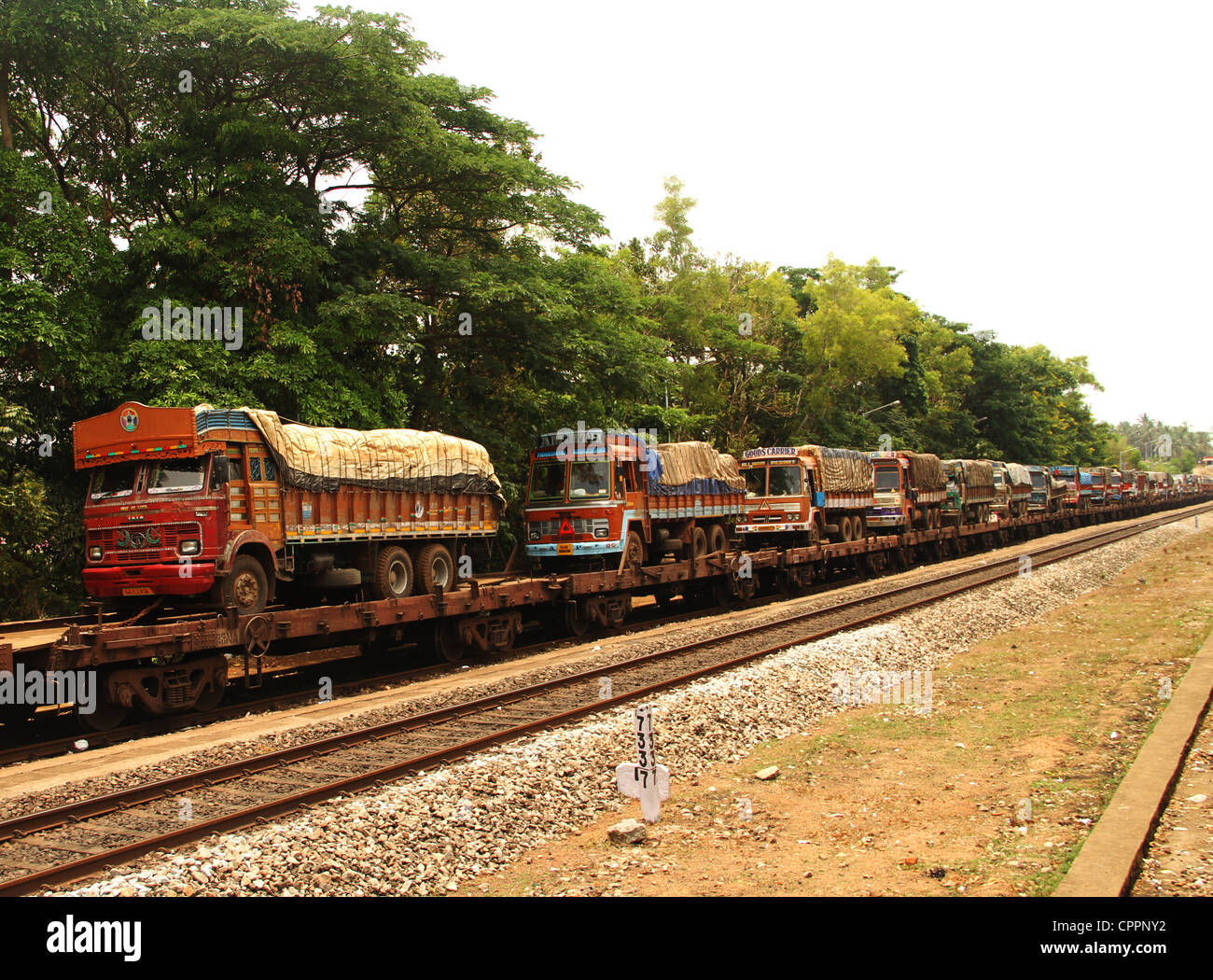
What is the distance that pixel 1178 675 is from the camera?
38.1 feet

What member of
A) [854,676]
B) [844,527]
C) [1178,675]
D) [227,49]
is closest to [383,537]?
[854,676]

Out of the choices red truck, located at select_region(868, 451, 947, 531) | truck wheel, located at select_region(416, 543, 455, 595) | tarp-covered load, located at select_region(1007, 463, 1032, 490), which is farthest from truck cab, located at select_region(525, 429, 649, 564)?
tarp-covered load, located at select_region(1007, 463, 1032, 490)

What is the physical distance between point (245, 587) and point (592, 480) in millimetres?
7840

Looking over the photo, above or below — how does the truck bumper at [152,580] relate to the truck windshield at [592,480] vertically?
below

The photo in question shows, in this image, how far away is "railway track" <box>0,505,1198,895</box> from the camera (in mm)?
6586

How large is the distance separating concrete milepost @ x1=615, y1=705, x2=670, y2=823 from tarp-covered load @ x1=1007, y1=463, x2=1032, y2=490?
4024 cm

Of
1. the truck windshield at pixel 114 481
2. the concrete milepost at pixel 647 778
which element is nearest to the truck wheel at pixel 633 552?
the truck windshield at pixel 114 481

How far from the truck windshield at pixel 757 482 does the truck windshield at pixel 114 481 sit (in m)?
17.0

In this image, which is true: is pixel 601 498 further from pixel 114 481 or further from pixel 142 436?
pixel 114 481

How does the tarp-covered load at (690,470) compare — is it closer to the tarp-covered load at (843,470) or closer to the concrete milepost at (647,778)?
the tarp-covered load at (843,470)

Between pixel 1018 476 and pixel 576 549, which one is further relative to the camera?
pixel 1018 476

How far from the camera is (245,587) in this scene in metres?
11.7

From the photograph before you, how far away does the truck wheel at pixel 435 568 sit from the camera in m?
15.0

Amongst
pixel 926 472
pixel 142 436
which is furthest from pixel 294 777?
pixel 926 472
